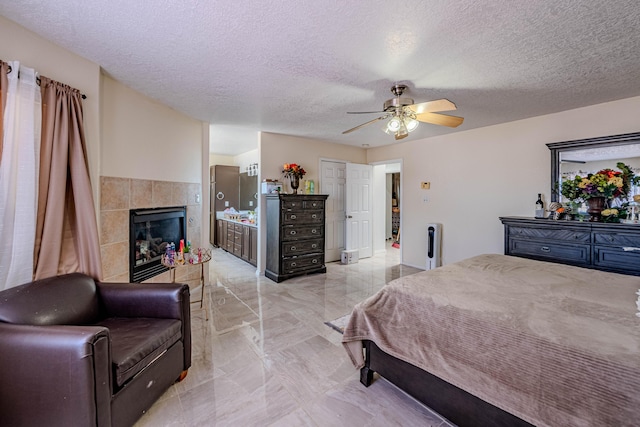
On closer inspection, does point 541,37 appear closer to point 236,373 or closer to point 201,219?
point 236,373

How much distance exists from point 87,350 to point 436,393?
1783 mm

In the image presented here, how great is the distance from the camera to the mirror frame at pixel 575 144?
298cm

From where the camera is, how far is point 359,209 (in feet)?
19.0

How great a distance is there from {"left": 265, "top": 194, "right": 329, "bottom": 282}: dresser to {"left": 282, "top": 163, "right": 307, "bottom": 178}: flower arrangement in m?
0.46

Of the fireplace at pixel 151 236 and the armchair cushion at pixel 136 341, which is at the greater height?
the fireplace at pixel 151 236

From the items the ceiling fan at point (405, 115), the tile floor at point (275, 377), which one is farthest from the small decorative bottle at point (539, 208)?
the tile floor at point (275, 377)

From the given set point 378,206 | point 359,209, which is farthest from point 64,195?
point 378,206

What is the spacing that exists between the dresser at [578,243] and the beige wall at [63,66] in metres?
4.57

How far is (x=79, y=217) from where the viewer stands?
205 centimetres

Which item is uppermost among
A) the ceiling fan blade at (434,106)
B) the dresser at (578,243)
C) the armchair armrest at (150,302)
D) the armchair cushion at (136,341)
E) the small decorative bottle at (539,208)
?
the ceiling fan blade at (434,106)

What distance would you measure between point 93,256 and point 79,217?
32cm

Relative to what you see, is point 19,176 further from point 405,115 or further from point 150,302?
point 405,115

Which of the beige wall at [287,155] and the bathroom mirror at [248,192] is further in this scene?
the bathroom mirror at [248,192]

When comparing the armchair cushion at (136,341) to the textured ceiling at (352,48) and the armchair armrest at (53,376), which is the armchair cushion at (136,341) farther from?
the textured ceiling at (352,48)
